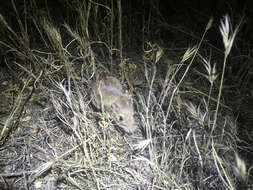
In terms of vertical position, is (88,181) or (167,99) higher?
(167,99)

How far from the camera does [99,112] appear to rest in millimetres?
1290

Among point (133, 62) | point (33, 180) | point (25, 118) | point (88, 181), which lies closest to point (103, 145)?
point (88, 181)

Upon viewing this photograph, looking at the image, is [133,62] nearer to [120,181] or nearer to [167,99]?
[167,99]

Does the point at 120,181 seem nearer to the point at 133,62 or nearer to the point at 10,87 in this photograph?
the point at 133,62

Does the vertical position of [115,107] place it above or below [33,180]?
above

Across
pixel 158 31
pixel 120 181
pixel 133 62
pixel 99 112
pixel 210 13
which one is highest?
pixel 210 13

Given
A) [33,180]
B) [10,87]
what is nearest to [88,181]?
[33,180]

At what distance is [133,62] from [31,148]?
88cm

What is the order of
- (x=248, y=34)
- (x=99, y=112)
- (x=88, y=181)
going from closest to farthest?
(x=88, y=181) → (x=99, y=112) → (x=248, y=34)

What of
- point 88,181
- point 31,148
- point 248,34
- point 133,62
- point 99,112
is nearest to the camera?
point 88,181

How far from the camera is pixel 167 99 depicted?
130 centimetres

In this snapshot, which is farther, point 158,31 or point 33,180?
point 158,31

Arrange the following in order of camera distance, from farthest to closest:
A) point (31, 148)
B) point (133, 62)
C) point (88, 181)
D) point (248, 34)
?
point (133, 62)
point (248, 34)
point (31, 148)
point (88, 181)

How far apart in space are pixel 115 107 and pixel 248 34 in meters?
1.02
